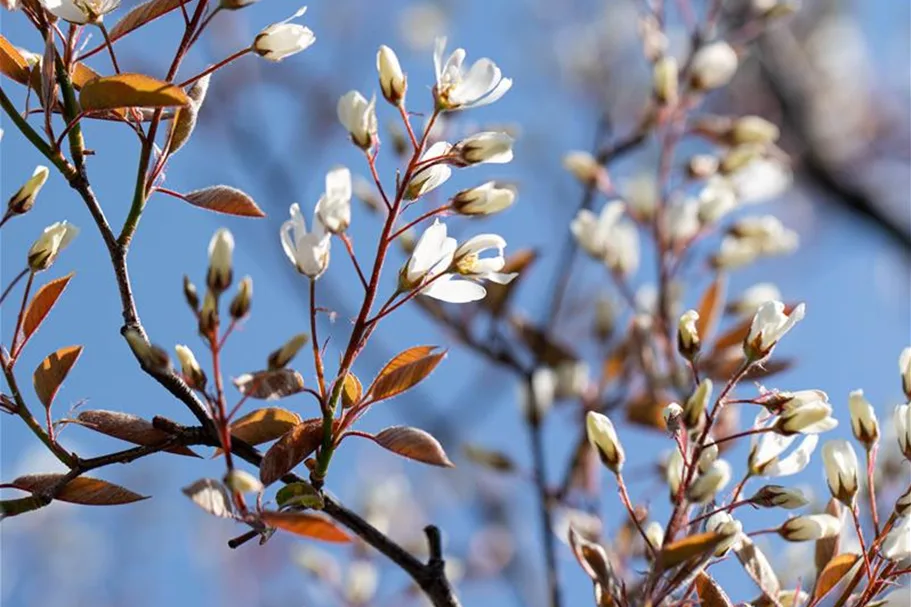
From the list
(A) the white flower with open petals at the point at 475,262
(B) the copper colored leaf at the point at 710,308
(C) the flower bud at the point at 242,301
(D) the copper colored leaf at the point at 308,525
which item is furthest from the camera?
(B) the copper colored leaf at the point at 710,308

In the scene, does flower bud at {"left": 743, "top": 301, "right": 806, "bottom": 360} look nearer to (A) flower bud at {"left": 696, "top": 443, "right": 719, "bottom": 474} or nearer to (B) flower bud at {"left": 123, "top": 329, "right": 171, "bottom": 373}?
(A) flower bud at {"left": 696, "top": 443, "right": 719, "bottom": 474}

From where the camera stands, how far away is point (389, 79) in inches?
35.6

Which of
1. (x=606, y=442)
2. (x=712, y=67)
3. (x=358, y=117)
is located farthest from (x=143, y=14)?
(x=712, y=67)

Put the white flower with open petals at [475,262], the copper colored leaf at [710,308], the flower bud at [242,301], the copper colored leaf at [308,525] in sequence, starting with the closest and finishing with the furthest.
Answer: the copper colored leaf at [308,525] < the flower bud at [242,301] < the white flower with open petals at [475,262] < the copper colored leaf at [710,308]

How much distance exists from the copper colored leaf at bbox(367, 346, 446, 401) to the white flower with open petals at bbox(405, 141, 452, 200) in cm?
13

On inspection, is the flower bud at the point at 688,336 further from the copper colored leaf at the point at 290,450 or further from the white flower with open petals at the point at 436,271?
the copper colored leaf at the point at 290,450

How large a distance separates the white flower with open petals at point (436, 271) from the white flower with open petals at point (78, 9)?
29cm

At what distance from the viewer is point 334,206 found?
2.75 ft

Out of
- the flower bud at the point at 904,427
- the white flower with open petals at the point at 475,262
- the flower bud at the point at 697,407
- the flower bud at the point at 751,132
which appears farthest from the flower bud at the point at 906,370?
the flower bud at the point at 751,132

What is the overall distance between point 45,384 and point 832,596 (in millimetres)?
842

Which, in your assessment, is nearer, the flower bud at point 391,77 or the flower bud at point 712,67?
the flower bud at point 391,77

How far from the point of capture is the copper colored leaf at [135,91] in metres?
0.76

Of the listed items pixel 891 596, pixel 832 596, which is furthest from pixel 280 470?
pixel 832 596

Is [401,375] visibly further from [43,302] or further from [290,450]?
[43,302]
